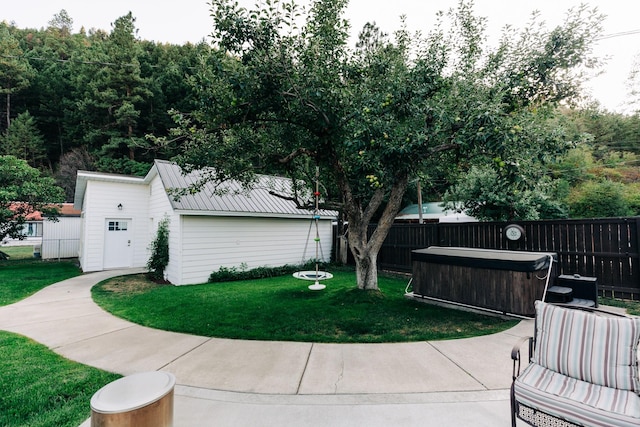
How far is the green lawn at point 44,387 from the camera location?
243 cm

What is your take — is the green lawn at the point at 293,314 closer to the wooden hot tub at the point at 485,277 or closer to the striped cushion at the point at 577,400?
the wooden hot tub at the point at 485,277

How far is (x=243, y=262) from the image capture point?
9727 millimetres

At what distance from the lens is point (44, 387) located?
290 cm

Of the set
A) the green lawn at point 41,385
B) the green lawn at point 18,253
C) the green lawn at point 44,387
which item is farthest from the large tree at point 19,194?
the green lawn at point 44,387

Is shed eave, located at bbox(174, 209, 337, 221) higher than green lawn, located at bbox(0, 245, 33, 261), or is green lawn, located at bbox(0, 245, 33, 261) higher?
shed eave, located at bbox(174, 209, 337, 221)

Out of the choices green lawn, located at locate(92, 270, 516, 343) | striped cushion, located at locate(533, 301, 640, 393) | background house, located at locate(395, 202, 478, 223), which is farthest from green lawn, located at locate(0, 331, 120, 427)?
background house, located at locate(395, 202, 478, 223)

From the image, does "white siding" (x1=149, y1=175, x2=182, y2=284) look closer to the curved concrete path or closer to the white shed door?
the white shed door

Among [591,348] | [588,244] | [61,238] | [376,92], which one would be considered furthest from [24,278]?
[588,244]

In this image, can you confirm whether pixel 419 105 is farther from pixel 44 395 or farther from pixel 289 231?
pixel 289 231

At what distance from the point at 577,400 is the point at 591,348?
0.50 m

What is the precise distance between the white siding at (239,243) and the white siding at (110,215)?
4.39 m

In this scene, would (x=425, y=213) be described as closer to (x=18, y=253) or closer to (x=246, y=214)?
(x=246, y=214)

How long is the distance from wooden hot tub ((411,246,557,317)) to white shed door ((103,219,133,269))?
1072 centimetres

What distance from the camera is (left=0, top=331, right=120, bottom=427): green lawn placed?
243cm
